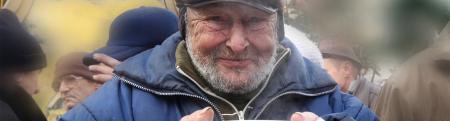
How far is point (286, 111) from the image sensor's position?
137 centimetres

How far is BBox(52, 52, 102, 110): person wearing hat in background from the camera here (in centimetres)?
172

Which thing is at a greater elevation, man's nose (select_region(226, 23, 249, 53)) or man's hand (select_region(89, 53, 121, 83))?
man's nose (select_region(226, 23, 249, 53))

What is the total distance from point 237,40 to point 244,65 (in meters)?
0.06

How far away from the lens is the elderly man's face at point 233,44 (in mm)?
1322

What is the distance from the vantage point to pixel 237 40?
1.31 metres

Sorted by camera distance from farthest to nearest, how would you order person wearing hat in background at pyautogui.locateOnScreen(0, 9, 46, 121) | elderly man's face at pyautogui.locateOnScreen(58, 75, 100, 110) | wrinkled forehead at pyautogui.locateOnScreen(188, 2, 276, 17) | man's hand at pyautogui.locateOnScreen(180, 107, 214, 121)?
elderly man's face at pyautogui.locateOnScreen(58, 75, 100, 110) → person wearing hat in background at pyautogui.locateOnScreen(0, 9, 46, 121) → wrinkled forehead at pyautogui.locateOnScreen(188, 2, 276, 17) → man's hand at pyautogui.locateOnScreen(180, 107, 214, 121)

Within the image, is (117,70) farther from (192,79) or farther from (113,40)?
(113,40)

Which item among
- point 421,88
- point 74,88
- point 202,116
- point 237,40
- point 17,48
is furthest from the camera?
point 421,88

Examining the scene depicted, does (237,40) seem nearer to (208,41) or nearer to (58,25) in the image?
(208,41)

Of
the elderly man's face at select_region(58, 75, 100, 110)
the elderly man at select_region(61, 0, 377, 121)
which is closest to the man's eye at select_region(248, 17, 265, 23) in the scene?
the elderly man at select_region(61, 0, 377, 121)

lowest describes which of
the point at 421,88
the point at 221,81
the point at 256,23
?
the point at 421,88

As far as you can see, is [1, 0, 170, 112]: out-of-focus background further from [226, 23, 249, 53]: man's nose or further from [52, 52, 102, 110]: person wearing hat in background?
[226, 23, 249, 53]: man's nose

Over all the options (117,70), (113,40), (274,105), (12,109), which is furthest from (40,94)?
(274,105)

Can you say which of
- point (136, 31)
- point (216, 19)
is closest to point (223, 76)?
point (216, 19)
